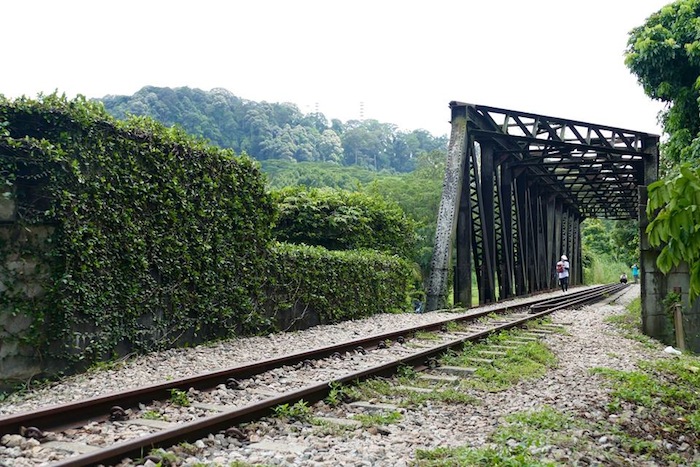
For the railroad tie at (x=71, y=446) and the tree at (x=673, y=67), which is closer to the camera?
the railroad tie at (x=71, y=446)

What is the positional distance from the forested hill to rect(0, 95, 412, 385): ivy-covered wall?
65.1 m

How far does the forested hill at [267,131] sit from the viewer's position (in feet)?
278

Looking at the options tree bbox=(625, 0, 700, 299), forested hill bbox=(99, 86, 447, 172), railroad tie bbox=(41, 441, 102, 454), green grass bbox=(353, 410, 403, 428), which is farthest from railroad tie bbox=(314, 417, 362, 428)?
forested hill bbox=(99, 86, 447, 172)

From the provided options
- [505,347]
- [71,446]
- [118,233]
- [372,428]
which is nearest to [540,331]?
[505,347]

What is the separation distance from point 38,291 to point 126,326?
1385mm

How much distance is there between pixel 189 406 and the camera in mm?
4938

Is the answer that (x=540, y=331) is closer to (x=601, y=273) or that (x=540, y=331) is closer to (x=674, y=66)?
(x=674, y=66)

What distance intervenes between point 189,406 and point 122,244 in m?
3.18

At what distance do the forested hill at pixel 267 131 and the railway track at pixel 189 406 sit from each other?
68533mm

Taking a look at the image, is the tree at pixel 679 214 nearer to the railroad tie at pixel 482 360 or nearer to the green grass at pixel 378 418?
the green grass at pixel 378 418

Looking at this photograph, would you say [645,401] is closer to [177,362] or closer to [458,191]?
[177,362]

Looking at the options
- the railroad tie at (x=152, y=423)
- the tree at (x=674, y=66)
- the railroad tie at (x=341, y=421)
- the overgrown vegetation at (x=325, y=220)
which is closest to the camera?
the railroad tie at (x=152, y=423)

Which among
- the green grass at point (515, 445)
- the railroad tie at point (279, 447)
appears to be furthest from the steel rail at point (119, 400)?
the green grass at point (515, 445)

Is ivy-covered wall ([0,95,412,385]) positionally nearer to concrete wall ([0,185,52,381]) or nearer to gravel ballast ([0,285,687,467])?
concrete wall ([0,185,52,381])
